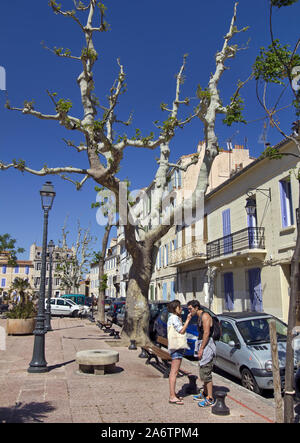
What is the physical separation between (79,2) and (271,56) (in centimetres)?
824

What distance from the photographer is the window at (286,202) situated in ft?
53.5

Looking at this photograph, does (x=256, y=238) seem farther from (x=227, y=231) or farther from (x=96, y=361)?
(x=96, y=361)

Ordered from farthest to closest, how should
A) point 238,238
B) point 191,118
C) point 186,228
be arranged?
point 186,228, point 238,238, point 191,118

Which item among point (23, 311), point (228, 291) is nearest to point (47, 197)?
point (23, 311)

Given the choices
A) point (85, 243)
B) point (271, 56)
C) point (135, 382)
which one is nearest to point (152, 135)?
point (271, 56)

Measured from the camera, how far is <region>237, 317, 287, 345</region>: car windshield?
8078 mm

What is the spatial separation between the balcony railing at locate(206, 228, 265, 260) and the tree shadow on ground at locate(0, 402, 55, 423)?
1392cm

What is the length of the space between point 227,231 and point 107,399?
16491 millimetres

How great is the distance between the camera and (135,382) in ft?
24.0

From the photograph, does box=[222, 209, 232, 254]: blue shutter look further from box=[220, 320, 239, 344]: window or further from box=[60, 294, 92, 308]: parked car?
box=[60, 294, 92, 308]: parked car

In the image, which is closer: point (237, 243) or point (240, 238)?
point (240, 238)

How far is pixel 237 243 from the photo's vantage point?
766 inches

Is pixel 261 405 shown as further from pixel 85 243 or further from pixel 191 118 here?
pixel 85 243

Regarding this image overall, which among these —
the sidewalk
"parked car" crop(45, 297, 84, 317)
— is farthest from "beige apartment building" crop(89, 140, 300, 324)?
"parked car" crop(45, 297, 84, 317)
